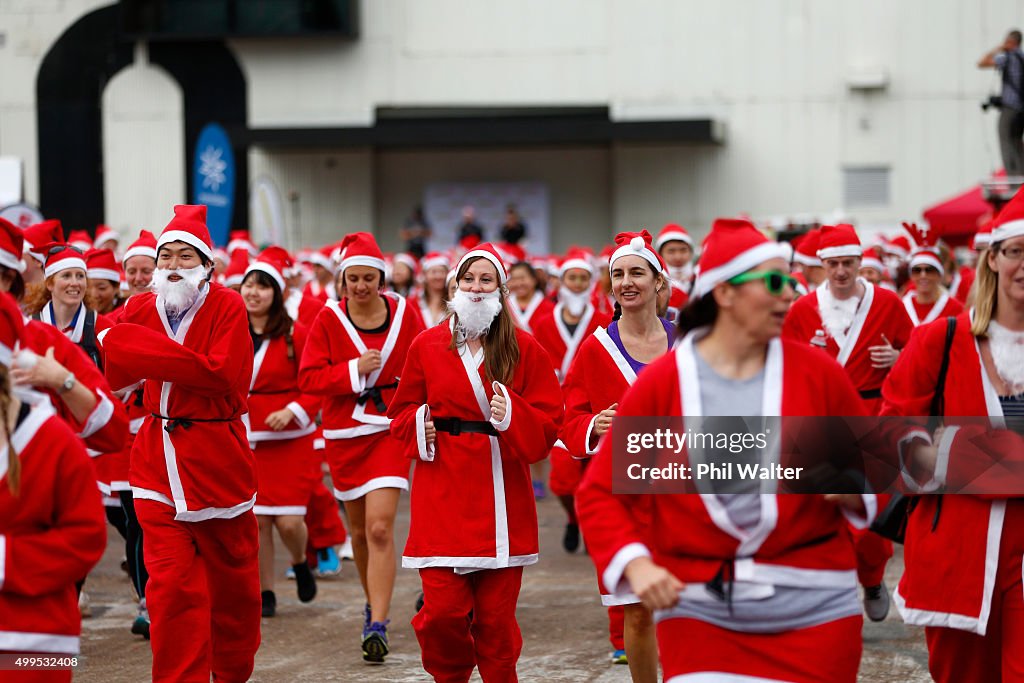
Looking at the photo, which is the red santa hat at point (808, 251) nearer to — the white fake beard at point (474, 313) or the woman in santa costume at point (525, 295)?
the woman in santa costume at point (525, 295)

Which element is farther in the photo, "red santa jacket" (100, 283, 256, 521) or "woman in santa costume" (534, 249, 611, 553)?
"woman in santa costume" (534, 249, 611, 553)

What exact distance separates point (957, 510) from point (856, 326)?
4.09 metres

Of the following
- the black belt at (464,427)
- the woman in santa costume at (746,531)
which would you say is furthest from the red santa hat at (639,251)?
the woman in santa costume at (746,531)

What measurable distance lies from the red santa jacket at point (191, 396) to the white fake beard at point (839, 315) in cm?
376

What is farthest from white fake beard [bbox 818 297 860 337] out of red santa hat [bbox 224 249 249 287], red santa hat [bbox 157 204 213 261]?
red santa hat [bbox 224 249 249 287]

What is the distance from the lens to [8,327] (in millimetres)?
4766

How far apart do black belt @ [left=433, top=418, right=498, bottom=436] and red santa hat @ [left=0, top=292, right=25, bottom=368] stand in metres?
2.51

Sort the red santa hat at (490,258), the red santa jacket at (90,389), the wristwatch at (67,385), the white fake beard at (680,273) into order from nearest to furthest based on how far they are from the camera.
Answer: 1. the wristwatch at (67,385)
2. the red santa jacket at (90,389)
3. the red santa hat at (490,258)
4. the white fake beard at (680,273)

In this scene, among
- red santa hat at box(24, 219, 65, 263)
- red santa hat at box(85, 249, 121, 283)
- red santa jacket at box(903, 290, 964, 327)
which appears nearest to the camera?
red santa hat at box(24, 219, 65, 263)

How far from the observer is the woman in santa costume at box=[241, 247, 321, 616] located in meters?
10.0

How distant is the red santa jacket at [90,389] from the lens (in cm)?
511

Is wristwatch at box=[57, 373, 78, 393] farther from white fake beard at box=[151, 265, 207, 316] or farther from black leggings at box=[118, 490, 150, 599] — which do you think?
black leggings at box=[118, 490, 150, 599]

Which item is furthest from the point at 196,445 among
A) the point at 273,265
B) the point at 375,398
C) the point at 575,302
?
the point at 575,302

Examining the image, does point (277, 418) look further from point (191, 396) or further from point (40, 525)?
point (40, 525)
